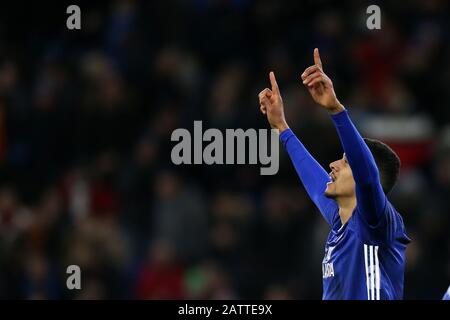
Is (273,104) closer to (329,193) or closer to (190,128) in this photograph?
(329,193)

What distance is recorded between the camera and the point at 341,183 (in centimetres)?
565

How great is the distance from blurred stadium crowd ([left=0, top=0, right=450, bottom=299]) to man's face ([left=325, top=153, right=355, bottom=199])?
3359 millimetres

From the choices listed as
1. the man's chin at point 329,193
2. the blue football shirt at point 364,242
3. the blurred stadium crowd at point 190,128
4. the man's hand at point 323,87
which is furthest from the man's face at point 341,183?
the blurred stadium crowd at point 190,128

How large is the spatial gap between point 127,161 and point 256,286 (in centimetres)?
186

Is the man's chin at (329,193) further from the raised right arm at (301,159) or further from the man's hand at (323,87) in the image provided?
the man's hand at (323,87)

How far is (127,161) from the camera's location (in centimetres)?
1058

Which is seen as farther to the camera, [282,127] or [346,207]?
[282,127]

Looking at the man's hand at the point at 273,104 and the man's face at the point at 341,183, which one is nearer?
the man's face at the point at 341,183

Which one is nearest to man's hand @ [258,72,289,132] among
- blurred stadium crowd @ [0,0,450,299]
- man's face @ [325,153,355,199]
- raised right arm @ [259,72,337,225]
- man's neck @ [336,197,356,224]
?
raised right arm @ [259,72,337,225]

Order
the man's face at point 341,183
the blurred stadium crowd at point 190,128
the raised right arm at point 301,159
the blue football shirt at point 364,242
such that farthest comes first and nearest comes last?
the blurred stadium crowd at point 190,128 < the raised right arm at point 301,159 < the man's face at point 341,183 < the blue football shirt at point 364,242

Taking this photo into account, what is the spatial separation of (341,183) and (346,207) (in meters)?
0.11

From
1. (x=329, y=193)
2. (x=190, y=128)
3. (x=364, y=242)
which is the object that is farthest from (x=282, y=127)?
(x=190, y=128)

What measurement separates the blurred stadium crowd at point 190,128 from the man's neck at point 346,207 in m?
3.33

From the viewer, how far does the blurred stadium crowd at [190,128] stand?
9.54 meters
